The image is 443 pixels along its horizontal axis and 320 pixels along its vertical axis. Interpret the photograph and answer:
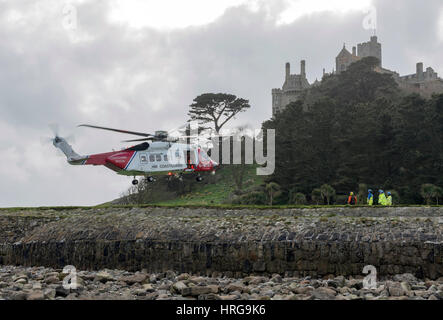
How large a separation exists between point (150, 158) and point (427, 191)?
21.4 metres

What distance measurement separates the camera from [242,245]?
797 inches

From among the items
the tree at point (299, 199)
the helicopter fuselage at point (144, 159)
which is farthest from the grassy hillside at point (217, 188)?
the helicopter fuselage at point (144, 159)

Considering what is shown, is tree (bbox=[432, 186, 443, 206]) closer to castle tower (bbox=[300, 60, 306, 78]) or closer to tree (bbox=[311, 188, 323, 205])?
tree (bbox=[311, 188, 323, 205])

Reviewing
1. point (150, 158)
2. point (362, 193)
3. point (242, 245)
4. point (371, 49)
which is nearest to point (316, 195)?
point (362, 193)

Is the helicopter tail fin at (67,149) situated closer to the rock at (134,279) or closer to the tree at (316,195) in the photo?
the rock at (134,279)

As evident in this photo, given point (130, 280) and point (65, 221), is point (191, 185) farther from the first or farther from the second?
point (130, 280)

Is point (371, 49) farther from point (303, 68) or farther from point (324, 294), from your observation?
point (324, 294)

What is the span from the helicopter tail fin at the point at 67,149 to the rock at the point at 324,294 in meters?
24.5

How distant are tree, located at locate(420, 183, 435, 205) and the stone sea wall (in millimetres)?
15275

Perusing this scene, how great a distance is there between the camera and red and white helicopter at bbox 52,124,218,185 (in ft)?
110

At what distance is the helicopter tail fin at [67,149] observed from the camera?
115 feet

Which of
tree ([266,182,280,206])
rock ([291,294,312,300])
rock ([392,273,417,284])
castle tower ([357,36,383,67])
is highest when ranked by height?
castle tower ([357,36,383,67])

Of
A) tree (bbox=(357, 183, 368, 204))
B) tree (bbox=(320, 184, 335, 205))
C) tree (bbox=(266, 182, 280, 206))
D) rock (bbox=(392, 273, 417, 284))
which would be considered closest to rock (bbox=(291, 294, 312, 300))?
rock (bbox=(392, 273, 417, 284))
